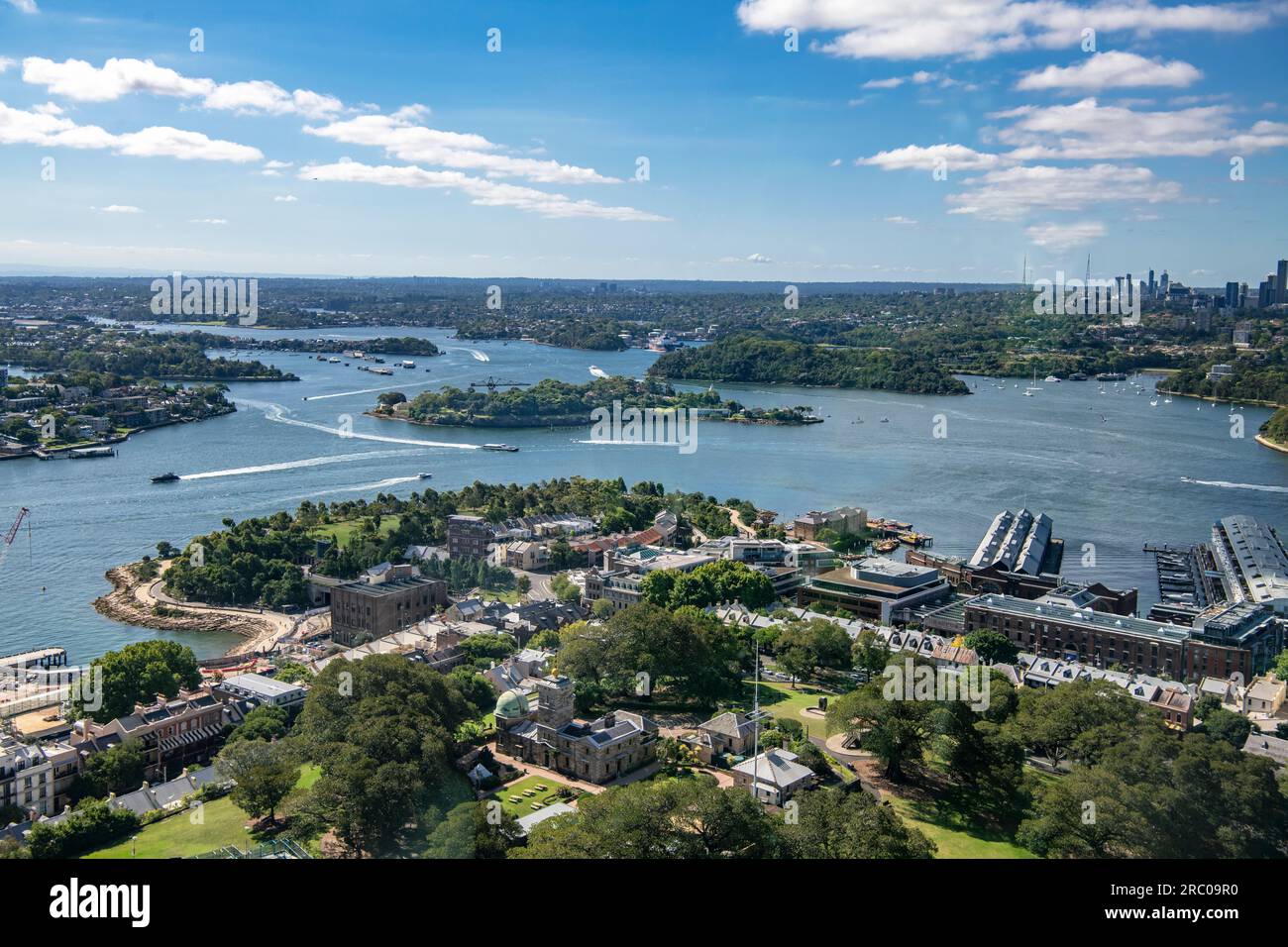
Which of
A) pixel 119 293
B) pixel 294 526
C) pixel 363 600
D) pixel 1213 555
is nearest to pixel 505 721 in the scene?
pixel 363 600

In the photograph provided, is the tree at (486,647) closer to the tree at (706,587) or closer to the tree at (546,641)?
the tree at (546,641)

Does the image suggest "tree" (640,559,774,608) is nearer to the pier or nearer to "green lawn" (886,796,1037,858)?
"green lawn" (886,796,1037,858)

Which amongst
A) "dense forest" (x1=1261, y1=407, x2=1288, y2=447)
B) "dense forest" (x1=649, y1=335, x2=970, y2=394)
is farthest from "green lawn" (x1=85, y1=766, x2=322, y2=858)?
"dense forest" (x1=649, y1=335, x2=970, y2=394)

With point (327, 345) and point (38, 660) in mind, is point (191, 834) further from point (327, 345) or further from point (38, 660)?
point (327, 345)

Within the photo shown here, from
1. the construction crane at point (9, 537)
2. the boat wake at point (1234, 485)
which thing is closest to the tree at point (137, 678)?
the construction crane at point (9, 537)
